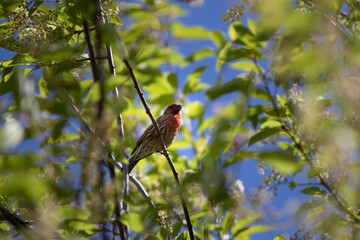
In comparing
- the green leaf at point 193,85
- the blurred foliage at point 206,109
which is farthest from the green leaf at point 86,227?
the green leaf at point 193,85

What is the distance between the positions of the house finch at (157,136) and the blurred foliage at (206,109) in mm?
1856

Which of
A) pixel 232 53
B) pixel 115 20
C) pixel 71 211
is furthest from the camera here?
pixel 115 20

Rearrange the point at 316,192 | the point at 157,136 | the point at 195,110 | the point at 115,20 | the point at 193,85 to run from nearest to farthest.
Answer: the point at 115,20
the point at 316,192
the point at 193,85
the point at 195,110
the point at 157,136

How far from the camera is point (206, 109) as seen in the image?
7.30 feet

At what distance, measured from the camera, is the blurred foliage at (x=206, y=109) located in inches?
42.6

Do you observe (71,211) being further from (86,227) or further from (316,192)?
(316,192)

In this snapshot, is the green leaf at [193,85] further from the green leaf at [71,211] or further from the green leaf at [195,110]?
the green leaf at [71,211]

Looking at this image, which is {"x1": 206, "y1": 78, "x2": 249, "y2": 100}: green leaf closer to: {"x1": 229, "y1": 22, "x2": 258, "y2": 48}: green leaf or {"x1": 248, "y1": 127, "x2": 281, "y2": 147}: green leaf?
{"x1": 248, "y1": 127, "x2": 281, "y2": 147}: green leaf

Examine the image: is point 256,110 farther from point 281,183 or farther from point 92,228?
point 92,228

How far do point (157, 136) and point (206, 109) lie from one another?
11.1 feet

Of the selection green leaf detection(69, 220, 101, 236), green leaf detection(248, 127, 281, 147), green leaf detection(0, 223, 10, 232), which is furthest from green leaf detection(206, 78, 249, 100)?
green leaf detection(0, 223, 10, 232)

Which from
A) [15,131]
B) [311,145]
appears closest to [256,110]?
[311,145]

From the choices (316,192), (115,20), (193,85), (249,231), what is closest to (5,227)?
(115,20)

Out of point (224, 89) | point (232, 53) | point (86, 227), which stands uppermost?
point (232, 53)
